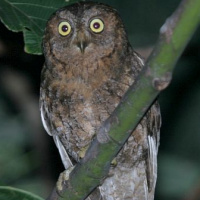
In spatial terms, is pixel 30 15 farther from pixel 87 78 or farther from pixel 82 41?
pixel 87 78

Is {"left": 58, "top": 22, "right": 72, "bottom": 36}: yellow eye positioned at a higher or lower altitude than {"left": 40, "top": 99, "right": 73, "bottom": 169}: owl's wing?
higher

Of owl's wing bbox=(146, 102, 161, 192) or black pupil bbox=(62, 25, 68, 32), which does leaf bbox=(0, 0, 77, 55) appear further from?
owl's wing bbox=(146, 102, 161, 192)

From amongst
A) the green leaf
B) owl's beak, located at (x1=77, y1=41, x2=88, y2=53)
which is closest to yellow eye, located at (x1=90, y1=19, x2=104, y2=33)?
owl's beak, located at (x1=77, y1=41, x2=88, y2=53)

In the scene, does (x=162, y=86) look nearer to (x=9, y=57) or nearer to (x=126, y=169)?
(x=126, y=169)

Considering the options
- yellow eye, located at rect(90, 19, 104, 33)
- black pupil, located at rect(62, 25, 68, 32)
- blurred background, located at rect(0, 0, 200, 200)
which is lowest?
blurred background, located at rect(0, 0, 200, 200)

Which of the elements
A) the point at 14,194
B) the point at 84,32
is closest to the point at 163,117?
the point at 84,32

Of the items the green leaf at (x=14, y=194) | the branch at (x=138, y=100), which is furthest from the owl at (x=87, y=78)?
the branch at (x=138, y=100)

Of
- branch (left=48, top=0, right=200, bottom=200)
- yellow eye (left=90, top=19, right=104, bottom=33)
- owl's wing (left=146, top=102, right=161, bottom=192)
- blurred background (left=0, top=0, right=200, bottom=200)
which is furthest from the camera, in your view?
blurred background (left=0, top=0, right=200, bottom=200)

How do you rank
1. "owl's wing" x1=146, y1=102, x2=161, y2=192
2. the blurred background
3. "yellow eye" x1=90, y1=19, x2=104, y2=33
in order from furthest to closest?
the blurred background < "owl's wing" x1=146, y1=102, x2=161, y2=192 < "yellow eye" x1=90, y1=19, x2=104, y2=33

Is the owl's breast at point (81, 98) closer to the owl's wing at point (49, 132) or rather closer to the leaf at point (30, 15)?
the owl's wing at point (49, 132)
